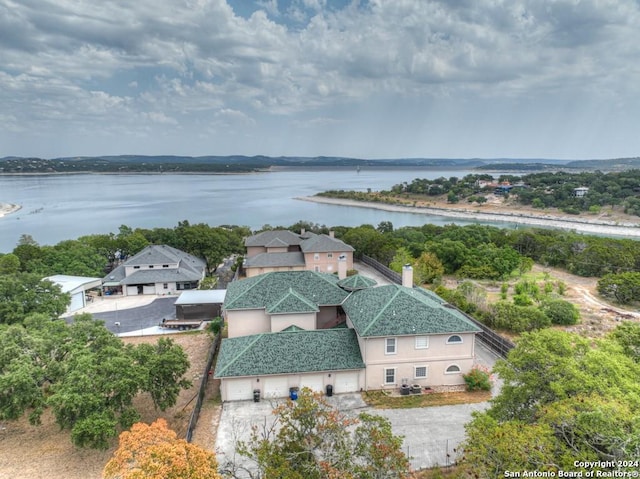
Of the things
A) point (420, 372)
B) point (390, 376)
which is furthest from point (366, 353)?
point (420, 372)

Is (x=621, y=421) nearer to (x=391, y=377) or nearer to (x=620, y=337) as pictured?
(x=620, y=337)

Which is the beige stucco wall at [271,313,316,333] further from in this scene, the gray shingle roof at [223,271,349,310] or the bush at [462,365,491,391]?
the bush at [462,365,491,391]

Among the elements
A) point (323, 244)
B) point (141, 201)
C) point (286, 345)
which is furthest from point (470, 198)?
point (286, 345)

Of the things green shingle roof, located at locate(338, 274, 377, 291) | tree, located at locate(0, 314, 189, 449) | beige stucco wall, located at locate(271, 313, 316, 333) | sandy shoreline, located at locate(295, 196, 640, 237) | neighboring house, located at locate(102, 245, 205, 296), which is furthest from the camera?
sandy shoreline, located at locate(295, 196, 640, 237)

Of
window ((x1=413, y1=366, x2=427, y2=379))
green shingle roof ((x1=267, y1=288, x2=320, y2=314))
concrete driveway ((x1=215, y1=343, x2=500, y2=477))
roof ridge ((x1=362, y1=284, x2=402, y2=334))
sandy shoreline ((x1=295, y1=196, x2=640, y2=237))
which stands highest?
roof ridge ((x1=362, y1=284, x2=402, y2=334))

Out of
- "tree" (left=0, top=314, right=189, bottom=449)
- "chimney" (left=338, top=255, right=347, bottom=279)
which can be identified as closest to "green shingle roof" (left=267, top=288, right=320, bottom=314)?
"tree" (left=0, top=314, right=189, bottom=449)
